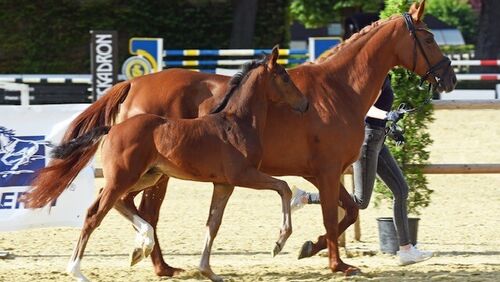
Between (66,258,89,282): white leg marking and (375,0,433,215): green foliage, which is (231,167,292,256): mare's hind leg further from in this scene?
(375,0,433,215): green foliage

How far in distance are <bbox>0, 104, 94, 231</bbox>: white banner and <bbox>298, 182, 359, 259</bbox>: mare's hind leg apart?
2.13m

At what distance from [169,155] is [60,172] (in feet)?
2.55

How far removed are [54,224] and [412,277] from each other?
312 centimetres

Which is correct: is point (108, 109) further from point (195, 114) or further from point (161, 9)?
point (161, 9)

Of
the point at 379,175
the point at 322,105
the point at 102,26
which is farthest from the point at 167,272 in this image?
the point at 102,26

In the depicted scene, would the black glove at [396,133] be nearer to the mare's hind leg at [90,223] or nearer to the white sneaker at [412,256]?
the white sneaker at [412,256]

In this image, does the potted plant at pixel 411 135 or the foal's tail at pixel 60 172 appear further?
the potted plant at pixel 411 135

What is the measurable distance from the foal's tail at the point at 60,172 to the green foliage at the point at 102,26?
18.0 meters

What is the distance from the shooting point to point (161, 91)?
7902 mm

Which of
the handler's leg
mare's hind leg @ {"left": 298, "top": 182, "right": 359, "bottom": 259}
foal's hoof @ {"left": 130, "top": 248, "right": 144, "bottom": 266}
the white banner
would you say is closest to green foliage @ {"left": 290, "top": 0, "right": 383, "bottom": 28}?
the white banner

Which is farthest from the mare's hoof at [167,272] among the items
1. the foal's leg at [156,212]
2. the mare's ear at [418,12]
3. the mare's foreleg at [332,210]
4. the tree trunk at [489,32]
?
the tree trunk at [489,32]

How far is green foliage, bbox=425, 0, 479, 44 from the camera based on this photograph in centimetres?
4532

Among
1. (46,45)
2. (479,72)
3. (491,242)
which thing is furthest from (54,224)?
(479,72)

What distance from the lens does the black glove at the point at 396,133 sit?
8.38 metres
